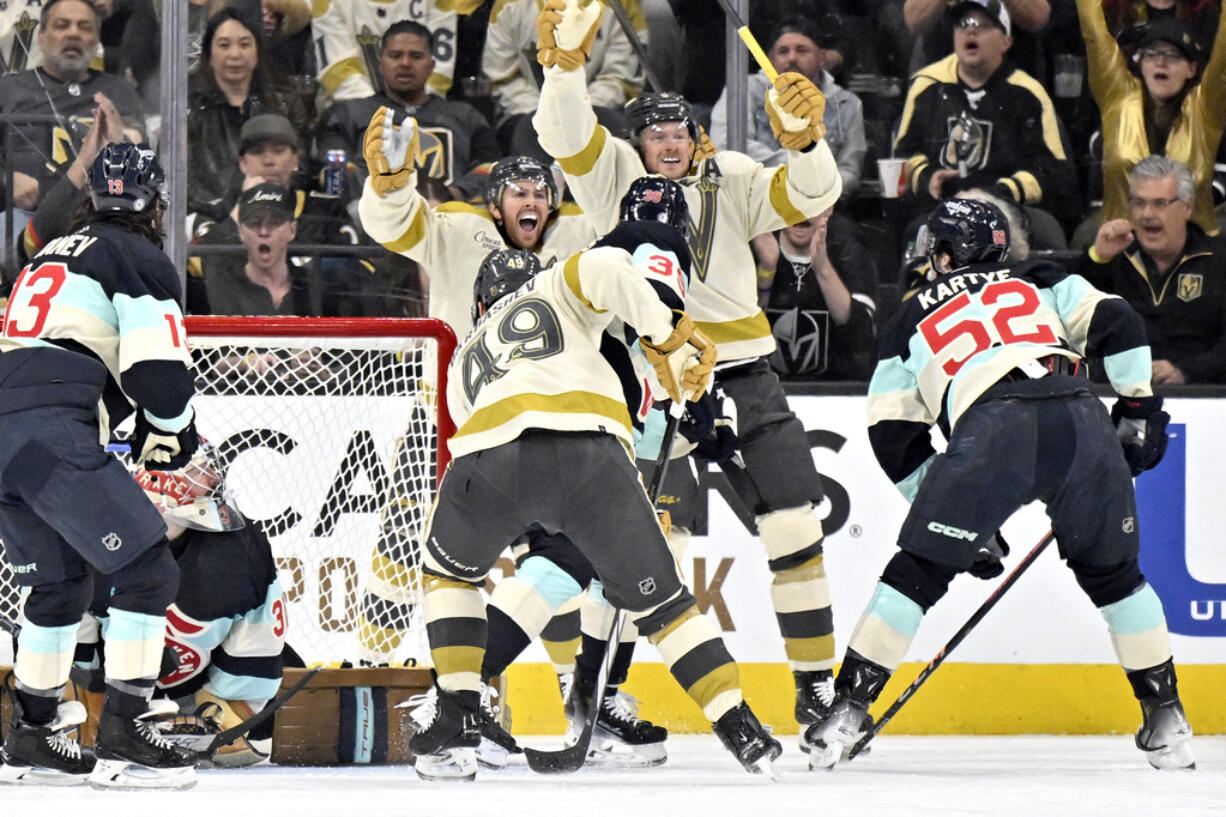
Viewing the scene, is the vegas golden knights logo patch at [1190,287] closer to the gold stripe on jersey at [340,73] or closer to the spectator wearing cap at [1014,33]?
the spectator wearing cap at [1014,33]

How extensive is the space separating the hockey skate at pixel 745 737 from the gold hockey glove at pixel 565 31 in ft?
4.94

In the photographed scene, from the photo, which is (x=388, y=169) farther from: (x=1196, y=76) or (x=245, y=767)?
(x=1196, y=76)

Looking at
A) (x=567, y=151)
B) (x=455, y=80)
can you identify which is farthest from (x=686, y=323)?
(x=455, y=80)

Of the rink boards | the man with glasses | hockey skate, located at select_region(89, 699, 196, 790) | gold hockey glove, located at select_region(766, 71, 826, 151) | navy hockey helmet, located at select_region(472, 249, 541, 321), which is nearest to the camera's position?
hockey skate, located at select_region(89, 699, 196, 790)

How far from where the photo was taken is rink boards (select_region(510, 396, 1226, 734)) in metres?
4.77

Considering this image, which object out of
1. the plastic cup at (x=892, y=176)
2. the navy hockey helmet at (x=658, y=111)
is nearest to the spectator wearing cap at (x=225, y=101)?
the navy hockey helmet at (x=658, y=111)

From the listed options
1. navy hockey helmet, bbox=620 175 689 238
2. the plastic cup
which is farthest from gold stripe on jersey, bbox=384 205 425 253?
the plastic cup

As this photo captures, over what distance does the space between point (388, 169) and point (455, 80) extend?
1.37 m

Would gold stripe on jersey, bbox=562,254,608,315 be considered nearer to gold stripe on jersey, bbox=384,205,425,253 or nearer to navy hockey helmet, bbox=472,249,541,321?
navy hockey helmet, bbox=472,249,541,321

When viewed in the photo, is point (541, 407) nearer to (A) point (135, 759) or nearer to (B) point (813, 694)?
(A) point (135, 759)

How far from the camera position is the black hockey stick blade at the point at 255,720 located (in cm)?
362

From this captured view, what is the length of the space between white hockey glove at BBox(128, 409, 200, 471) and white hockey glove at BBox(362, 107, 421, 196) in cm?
94

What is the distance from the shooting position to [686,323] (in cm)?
322

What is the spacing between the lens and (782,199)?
408 cm
